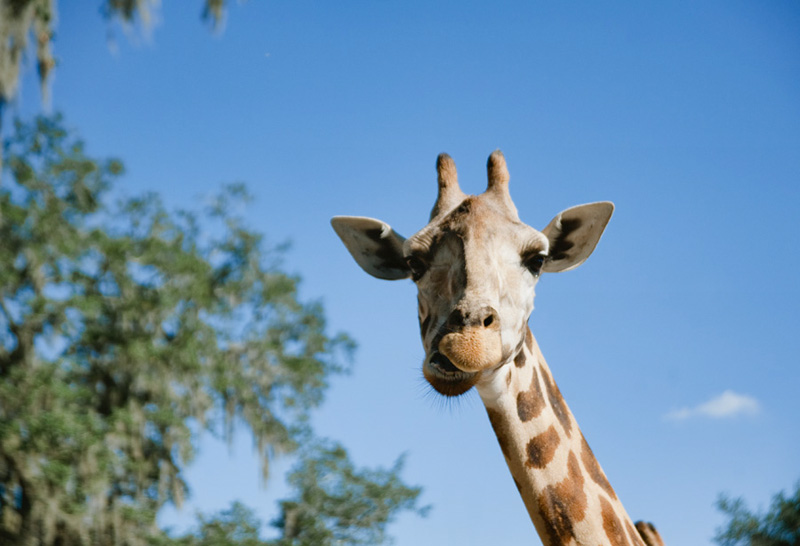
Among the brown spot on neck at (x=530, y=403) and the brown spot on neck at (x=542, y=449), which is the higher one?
the brown spot on neck at (x=530, y=403)

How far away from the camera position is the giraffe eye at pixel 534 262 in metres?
2.40

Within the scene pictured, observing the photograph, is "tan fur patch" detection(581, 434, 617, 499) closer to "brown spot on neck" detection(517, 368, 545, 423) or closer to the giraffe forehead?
"brown spot on neck" detection(517, 368, 545, 423)

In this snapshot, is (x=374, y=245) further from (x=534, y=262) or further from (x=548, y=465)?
(x=548, y=465)

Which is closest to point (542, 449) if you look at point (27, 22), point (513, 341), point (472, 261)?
point (513, 341)

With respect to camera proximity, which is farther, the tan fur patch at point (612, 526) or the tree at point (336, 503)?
the tree at point (336, 503)

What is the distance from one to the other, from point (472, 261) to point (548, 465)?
0.73 metres

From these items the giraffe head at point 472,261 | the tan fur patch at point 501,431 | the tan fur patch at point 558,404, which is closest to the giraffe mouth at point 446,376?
the giraffe head at point 472,261

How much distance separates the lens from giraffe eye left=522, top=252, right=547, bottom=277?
7.89 feet

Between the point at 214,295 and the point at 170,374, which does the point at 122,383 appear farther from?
the point at 214,295

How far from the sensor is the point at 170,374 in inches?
555

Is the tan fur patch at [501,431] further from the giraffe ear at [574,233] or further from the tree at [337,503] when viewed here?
the tree at [337,503]

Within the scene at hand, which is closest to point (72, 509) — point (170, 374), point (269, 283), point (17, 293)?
point (170, 374)

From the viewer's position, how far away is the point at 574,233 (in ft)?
8.63

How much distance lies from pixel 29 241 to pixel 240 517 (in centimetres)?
707
